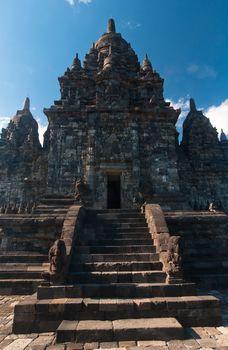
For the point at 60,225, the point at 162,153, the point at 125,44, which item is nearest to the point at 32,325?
the point at 60,225

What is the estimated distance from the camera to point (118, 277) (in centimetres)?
621

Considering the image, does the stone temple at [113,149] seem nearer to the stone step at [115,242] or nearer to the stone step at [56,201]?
the stone step at [56,201]

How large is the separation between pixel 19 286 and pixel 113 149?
32.4ft

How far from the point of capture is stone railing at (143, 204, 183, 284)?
5945 millimetres

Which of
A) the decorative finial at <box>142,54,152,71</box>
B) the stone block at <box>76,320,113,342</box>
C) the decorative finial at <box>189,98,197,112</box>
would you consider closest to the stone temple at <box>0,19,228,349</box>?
the stone block at <box>76,320,113,342</box>

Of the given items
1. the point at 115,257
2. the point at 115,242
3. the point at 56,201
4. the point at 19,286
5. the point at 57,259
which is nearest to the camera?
the point at 57,259

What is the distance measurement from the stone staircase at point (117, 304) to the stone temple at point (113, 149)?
622cm

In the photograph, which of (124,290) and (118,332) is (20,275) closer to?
(124,290)

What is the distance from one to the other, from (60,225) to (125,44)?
65.6 feet

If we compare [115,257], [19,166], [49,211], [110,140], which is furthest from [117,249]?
[19,166]

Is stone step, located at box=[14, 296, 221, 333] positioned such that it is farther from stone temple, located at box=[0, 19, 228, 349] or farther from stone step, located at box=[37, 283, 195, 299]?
stone step, located at box=[37, 283, 195, 299]

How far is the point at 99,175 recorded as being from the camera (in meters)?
15.2

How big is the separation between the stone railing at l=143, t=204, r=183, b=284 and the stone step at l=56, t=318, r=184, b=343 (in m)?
1.39

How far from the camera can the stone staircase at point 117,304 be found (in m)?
4.52
